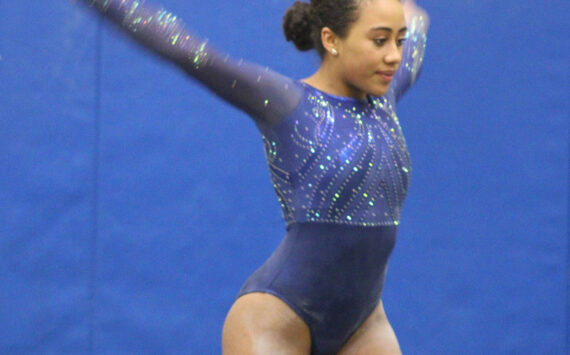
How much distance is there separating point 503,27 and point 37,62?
5.57 ft

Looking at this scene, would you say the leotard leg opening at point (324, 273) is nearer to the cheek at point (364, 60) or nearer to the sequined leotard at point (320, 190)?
the sequined leotard at point (320, 190)

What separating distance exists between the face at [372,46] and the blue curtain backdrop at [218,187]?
1.20 meters

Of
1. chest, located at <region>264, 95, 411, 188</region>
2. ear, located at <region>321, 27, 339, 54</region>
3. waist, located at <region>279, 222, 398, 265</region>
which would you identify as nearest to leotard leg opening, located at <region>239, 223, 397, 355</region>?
waist, located at <region>279, 222, 398, 265</region>

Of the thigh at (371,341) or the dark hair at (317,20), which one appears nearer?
the dark hair at (317,20)

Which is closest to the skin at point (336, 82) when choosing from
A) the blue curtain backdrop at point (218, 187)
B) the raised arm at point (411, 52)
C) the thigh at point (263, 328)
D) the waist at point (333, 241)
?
the thigh at point (263, 328)

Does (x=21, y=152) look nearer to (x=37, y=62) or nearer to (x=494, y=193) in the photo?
(x=37, y=62)

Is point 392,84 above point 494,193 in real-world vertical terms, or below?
above

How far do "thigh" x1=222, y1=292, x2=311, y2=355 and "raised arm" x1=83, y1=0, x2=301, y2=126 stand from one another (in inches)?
16.2

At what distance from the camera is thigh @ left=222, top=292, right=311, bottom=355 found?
199 cm

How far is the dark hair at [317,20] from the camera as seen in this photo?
206cm

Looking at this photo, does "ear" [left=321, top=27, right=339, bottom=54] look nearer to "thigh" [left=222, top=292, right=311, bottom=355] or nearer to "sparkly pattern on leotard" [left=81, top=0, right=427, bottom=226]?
"sparkly pattern on leotard" [left=81, top=0, right=427, bottom=226]

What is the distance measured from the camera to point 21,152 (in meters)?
3.13

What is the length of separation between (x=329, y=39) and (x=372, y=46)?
11cm

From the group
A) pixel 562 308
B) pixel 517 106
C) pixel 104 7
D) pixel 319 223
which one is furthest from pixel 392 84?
pixel 562 308
